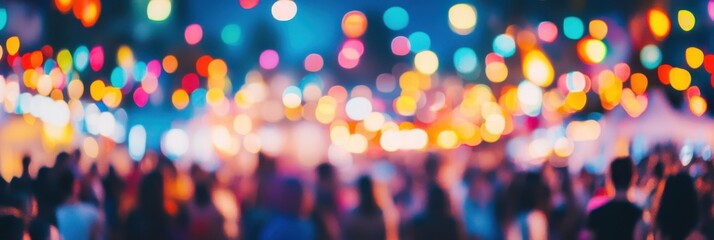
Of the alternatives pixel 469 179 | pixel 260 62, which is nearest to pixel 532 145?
pixel 260 62

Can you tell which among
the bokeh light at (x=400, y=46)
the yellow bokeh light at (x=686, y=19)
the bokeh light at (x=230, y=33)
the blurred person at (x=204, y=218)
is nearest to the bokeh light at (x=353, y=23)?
the yellow bokeh light at (x=686, y=19)

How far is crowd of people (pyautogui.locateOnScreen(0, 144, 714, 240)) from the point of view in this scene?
682 centimetres

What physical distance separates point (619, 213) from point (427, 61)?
30.8 meters

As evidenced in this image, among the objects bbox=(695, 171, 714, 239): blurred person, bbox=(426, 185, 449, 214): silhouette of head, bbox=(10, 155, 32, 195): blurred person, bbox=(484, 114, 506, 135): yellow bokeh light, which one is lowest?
bbox=(484, 114, 506, 135): yellow bokeh light

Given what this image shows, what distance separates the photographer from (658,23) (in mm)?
13719

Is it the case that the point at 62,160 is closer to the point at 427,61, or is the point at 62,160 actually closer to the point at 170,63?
the point at 427,61

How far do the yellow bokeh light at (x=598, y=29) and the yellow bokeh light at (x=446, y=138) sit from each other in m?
26.4

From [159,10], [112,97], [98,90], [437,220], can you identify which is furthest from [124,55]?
[437,220]

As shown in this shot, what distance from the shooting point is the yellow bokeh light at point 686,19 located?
2030cm

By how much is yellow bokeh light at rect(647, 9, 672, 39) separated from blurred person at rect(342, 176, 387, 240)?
7322 millimetres

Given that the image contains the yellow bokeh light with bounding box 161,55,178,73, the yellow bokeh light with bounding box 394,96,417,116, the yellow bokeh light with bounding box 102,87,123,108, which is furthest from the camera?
the yellow bokeh light with bounding box 394,96,417,116

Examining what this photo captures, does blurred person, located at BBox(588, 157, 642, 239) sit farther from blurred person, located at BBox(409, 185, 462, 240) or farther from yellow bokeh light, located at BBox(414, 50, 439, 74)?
yellow bokeh light, located at BBox(414, 50, 439, 74)

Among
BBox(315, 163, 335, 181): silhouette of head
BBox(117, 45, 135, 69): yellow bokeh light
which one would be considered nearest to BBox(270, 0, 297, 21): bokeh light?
→ BBox(117, 45, 135, 69): yellow bokeh light

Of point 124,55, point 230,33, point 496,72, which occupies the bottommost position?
point 496,72
